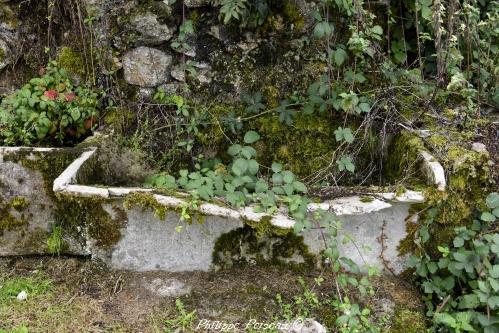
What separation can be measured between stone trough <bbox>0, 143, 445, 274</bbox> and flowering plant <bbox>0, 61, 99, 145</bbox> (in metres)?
0.32

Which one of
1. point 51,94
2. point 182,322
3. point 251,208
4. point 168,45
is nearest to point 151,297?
point 182,322

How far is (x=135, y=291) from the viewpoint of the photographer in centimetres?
326

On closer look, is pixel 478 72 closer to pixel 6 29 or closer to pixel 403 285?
pixel 403 285

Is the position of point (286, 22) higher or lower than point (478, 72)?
higher

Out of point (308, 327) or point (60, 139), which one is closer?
point (308, 327)

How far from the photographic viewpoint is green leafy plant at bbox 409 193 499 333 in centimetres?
283

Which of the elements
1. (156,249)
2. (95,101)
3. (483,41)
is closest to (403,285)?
(156,249)

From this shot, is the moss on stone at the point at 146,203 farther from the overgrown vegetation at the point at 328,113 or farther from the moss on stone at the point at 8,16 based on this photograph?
the moss on stone at the point at 8,16

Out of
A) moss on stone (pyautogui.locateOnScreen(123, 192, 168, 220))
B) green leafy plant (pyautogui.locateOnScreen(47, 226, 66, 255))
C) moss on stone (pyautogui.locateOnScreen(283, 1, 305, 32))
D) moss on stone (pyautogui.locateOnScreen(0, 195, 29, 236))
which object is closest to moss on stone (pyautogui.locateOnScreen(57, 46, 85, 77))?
moss on stone (pyautogui.locateOnScreen(0, 195, 29, 236))

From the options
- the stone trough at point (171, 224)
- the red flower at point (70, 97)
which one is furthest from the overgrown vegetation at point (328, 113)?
the stone trough at point (171, 224)

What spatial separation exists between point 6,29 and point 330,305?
10.5 ft

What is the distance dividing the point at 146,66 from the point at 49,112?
2.58 ft

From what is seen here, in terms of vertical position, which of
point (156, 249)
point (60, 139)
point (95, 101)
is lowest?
point (156, 249)

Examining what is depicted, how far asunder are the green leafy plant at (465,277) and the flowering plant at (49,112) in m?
2.55
